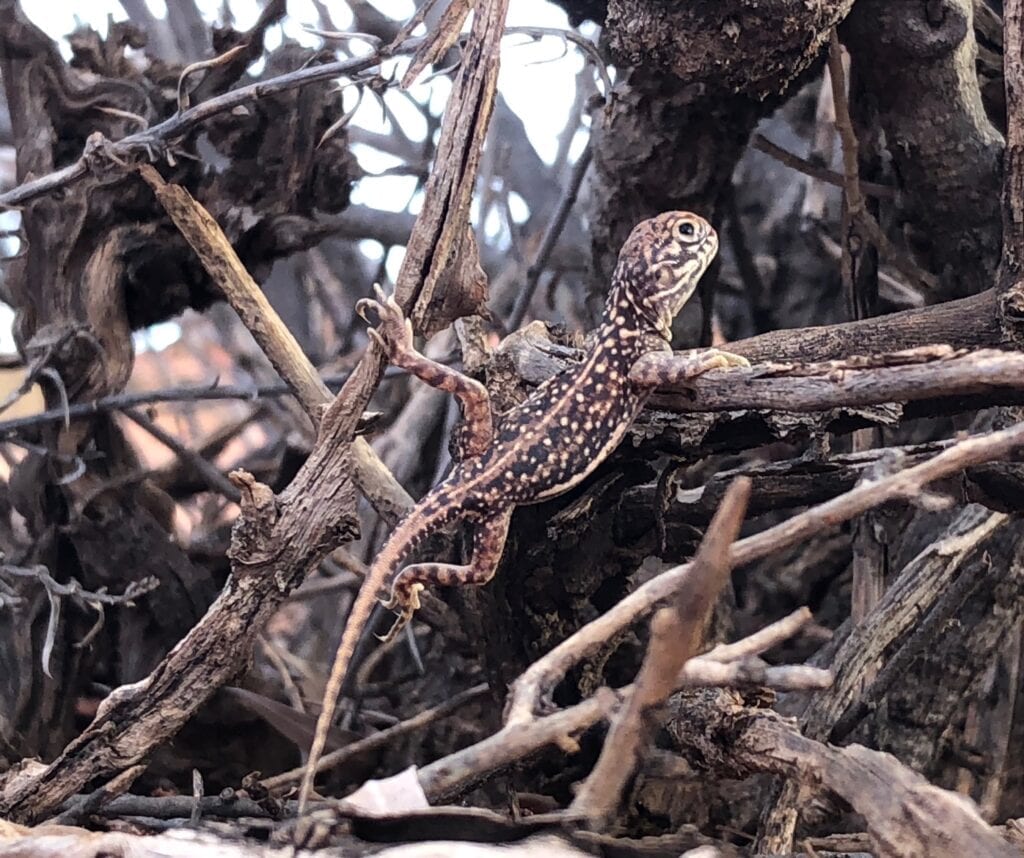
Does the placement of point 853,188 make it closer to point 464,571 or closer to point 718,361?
point 718,361

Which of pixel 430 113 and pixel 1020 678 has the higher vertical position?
pixel 430 113

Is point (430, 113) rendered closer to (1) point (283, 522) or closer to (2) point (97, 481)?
(2) point (97, 481)

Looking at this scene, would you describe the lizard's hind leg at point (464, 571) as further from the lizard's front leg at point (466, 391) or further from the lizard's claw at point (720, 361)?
the lizard's claw at point (720, 361)

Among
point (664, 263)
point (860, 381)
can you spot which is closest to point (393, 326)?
point (664, 263)

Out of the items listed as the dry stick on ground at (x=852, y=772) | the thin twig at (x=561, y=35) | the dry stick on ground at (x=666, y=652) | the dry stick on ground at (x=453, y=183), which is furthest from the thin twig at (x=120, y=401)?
the dry stick on ground at (x=666, y=652)

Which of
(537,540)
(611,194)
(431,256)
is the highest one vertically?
(611,194)

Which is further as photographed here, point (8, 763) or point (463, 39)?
point (8, 763)

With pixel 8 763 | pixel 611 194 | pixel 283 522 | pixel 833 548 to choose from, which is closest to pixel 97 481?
pixel 8 763
